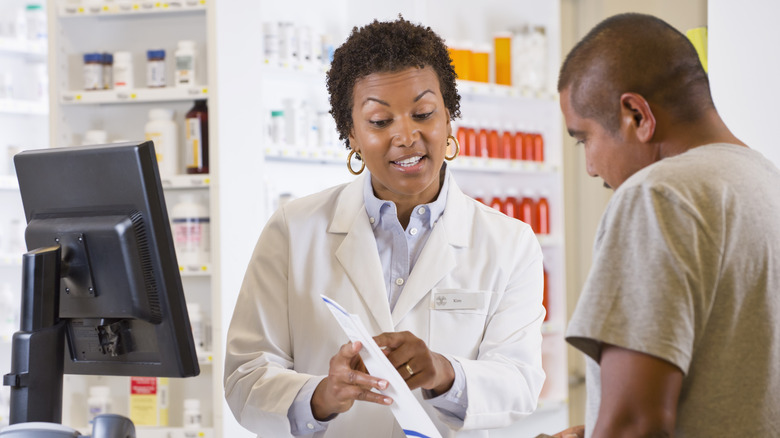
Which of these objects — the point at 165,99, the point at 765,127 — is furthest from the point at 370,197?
the point at 165,99

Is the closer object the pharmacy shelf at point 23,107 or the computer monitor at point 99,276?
the computer monitor at point 99,276

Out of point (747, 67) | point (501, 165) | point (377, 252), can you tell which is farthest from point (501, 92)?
point (377, 252)

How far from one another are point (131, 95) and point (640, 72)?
259 cm

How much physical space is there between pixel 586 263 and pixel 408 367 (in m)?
3.46

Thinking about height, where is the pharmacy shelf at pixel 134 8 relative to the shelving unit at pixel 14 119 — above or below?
above

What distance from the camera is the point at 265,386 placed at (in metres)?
1.63

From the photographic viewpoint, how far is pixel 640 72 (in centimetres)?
105

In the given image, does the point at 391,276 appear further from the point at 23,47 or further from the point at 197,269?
the point at 23,47

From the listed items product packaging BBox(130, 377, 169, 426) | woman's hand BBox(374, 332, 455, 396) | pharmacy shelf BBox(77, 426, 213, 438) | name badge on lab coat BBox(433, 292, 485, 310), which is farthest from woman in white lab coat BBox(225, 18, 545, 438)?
product packaging BBox(130, 377, 169, 426)

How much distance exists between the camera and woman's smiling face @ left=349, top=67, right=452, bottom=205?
169 cm

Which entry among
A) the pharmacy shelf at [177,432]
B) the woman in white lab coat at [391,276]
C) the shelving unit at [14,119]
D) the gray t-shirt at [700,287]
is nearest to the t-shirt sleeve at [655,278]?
the gray t-shirt at [700,287]

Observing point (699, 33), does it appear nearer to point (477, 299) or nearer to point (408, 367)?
point (477, 299)

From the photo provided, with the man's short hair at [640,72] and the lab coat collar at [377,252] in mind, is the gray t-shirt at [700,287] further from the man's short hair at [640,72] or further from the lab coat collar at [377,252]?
the lab coat collar at [377,252]

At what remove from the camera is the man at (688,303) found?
0.93 meters
